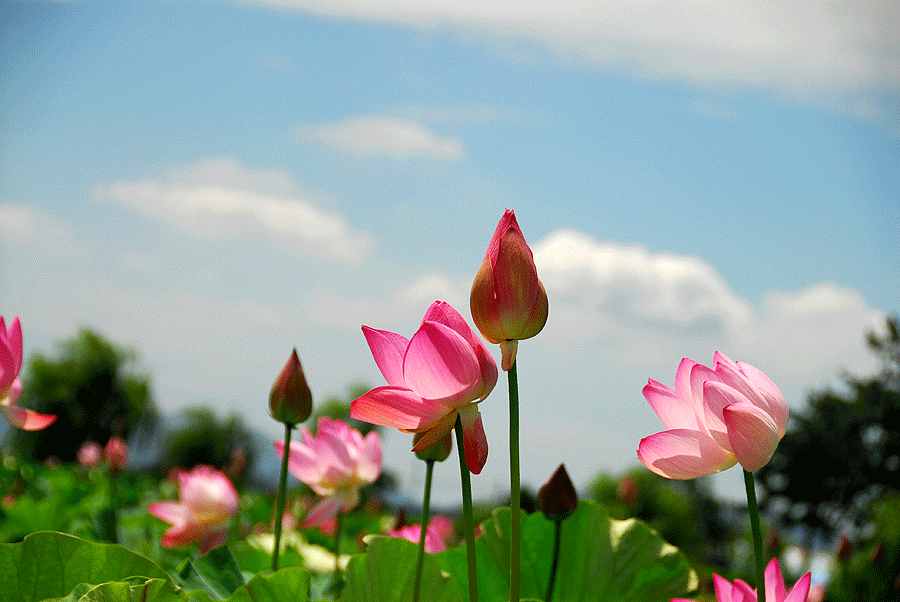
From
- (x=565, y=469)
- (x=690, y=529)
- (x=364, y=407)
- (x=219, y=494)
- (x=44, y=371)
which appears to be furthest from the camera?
(x=44, y=371)

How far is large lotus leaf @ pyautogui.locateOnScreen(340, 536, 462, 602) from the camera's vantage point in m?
0.78

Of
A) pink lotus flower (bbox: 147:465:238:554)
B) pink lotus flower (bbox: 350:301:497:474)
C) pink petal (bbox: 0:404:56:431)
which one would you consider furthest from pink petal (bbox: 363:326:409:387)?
pink lotus flower (bbox: 147:465:238:554)

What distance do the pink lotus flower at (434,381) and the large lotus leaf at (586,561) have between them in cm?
44

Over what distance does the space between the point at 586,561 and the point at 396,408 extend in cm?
60

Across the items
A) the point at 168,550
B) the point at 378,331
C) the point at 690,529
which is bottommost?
the point at 690,529

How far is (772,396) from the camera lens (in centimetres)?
66

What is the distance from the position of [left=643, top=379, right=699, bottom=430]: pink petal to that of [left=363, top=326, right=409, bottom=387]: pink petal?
0.78 ft

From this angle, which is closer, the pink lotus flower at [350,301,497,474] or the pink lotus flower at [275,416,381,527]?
the pink lotus flower at [350,301,497,474]

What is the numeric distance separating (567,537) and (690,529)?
25.1 ft

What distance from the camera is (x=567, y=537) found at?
1070mm

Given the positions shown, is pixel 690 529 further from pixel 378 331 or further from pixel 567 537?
pixel 378 331

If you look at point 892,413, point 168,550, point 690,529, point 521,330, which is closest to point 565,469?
point 521,330

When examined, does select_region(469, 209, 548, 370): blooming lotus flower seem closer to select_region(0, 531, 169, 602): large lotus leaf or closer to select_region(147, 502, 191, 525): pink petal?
select_region(0, 531, 169, 602): large lotus leaf

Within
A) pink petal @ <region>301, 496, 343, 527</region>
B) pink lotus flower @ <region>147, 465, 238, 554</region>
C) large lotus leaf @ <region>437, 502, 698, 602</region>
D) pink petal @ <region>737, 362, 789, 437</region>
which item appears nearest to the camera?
pink petal @ <region>737, 362, 789, 437</region>
